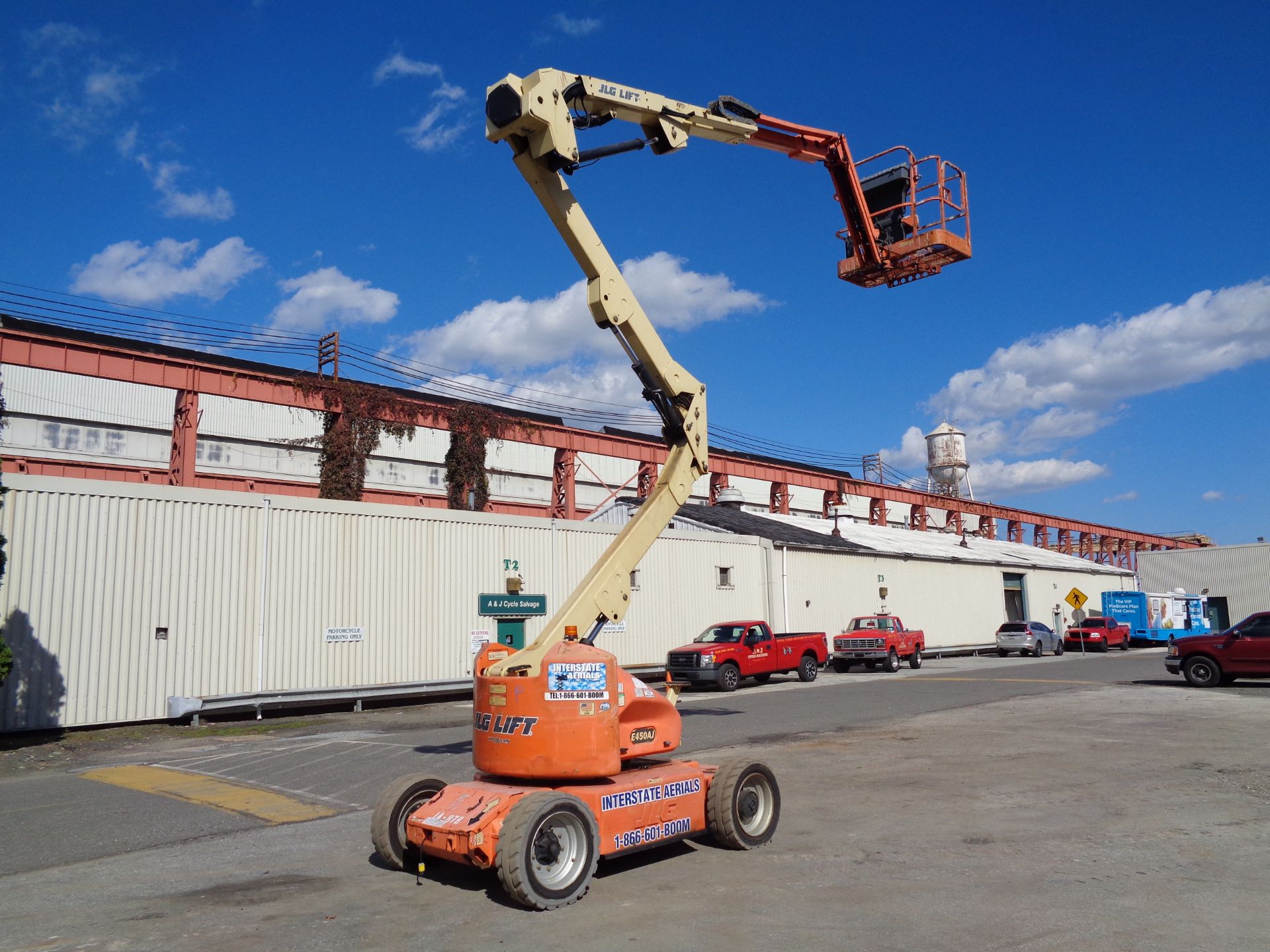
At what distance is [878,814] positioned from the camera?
29.7 ft

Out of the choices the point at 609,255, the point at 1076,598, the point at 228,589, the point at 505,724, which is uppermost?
the point at 609,255

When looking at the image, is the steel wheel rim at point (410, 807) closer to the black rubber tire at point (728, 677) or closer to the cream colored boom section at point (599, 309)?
the cream colored boom section at point (599, 309)

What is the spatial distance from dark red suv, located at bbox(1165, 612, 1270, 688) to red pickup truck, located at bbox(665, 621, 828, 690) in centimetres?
962

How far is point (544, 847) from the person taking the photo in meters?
6.41

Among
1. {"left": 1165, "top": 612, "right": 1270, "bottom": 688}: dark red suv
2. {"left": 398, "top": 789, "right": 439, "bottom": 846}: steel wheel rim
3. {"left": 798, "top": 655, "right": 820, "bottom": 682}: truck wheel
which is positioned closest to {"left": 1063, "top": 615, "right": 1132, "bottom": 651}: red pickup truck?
{"left": 798, "top": 655, "right": 820, "bottom": 682}: truck wheel

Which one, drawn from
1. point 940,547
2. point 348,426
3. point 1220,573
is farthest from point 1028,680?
point 1220,573

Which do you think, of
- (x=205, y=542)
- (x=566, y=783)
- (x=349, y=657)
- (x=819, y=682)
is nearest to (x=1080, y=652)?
(x=819, y=682)

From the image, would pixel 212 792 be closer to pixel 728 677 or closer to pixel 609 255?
pixel 609 255

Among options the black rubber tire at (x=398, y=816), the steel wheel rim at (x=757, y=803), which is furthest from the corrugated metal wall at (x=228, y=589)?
the steel wheel rim at (x=757, y=803)

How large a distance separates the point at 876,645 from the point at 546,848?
1096 inches

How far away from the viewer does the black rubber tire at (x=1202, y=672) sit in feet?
73.2

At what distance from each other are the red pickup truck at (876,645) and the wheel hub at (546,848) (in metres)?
27.6

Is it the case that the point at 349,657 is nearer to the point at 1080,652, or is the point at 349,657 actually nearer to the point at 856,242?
the point at 856,242

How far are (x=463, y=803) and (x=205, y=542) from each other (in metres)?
14.1
